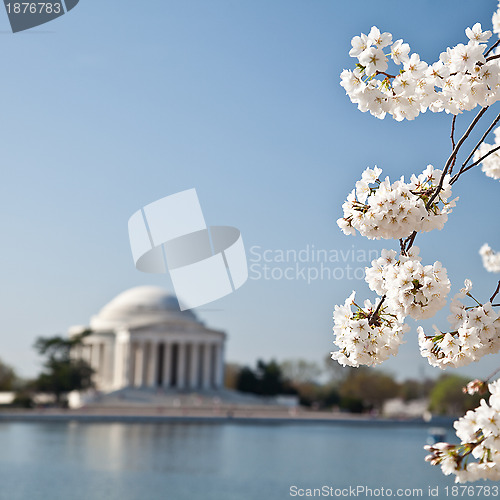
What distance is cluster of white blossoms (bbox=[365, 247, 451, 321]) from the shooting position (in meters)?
4.13

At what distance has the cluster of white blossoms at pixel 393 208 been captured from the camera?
4.21 m

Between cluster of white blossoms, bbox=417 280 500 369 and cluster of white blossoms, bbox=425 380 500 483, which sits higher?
cluster of white blossoms, bbox=417 280 500 369

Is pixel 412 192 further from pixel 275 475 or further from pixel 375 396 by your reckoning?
pixel 375 396

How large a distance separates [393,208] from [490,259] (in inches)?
98.0

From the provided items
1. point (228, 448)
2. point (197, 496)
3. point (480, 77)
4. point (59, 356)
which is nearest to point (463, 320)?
point (480, 77)

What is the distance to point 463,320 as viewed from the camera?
165 inches

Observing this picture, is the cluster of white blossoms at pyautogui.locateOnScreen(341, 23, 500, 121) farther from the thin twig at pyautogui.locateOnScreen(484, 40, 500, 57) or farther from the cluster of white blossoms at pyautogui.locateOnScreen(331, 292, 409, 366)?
the cluster of white blossoms at pyautogui.locateOnScreen(331, 292, 409, 366)

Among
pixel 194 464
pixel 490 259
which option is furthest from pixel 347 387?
pixel 490 259

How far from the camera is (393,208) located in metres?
4.20

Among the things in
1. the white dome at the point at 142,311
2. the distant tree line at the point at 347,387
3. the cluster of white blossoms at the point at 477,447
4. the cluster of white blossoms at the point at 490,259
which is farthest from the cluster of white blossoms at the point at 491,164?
the white dome at the point at 142,311

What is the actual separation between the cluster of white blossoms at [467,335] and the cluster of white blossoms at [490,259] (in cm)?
215

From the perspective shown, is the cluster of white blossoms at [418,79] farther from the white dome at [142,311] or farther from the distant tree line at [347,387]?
the white dome at [142,311]

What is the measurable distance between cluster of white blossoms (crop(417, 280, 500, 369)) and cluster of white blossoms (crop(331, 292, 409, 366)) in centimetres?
25

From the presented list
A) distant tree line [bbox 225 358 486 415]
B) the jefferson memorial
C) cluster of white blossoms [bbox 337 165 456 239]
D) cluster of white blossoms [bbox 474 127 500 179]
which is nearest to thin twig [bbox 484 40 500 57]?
cluster of white blossoms [bbox 337 165 456 239]
